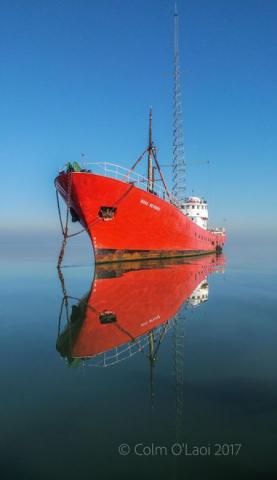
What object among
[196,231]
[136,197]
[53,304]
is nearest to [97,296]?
[53,304]

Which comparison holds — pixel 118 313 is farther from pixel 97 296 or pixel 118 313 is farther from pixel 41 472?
pixel 41 472

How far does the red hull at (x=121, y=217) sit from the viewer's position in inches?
971

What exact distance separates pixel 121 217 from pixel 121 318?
16.5 m

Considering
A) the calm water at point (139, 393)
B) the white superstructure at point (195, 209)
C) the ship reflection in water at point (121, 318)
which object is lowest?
the calm water at point (139, 393)

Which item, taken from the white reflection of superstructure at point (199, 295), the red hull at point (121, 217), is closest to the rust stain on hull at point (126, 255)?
the red hull at point (121, 217)

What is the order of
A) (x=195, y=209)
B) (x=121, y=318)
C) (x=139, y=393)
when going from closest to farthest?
(x=139, y=393), (x=121, y=318), (x=195, y=209)

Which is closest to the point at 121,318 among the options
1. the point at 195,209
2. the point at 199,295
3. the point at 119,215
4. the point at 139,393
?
the point at 139,393

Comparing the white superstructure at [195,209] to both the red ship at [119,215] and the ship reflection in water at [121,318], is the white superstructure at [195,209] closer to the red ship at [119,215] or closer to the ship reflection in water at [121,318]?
the red ship at [119,215]

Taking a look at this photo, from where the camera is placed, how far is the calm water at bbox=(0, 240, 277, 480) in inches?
144

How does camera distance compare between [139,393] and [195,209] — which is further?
[195,209]

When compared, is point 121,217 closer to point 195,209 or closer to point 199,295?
point 199,295

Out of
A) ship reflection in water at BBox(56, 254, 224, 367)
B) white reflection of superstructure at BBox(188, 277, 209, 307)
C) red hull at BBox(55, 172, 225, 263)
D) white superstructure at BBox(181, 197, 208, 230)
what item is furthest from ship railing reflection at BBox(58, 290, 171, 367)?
white superstructure at BBox(181, 197, 208, 230)

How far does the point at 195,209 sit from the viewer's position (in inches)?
2016

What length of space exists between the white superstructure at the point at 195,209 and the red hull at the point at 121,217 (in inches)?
700
